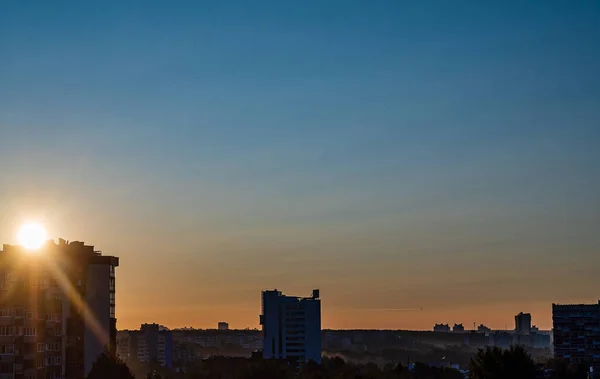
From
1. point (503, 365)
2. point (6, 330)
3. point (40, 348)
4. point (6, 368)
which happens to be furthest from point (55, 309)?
point (503, 365)

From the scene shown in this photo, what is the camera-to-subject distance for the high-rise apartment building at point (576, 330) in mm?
190875

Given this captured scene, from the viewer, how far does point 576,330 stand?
194875mm

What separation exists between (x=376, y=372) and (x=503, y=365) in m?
85.1

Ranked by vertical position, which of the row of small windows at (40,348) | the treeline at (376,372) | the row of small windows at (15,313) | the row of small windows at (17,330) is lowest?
the treeline at (376,372)

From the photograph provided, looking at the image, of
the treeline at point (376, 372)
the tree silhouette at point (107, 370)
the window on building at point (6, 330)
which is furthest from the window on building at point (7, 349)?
the tree silhouette at point (107, 370)

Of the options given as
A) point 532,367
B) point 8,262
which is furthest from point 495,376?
point 8,262

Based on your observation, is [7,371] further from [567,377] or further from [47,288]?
[567,377]

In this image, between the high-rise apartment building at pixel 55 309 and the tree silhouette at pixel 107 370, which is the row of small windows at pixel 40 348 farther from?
the tree silhouette at pixel 107 370

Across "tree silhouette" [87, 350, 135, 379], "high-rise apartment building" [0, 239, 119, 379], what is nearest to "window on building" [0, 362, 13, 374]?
"high-rise apartment building" [0, 239, 119, 379]

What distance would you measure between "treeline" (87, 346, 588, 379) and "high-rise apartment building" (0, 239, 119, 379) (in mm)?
7247

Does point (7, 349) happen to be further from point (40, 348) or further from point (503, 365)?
point (503, 365)

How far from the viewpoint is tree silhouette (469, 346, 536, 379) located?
67.9 meters

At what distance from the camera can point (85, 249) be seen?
108188 mm

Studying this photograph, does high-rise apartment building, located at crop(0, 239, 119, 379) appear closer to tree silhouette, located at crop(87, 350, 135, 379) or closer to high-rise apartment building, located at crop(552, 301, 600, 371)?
tree silhouette, located at crop(87, 350, 135, 379)
